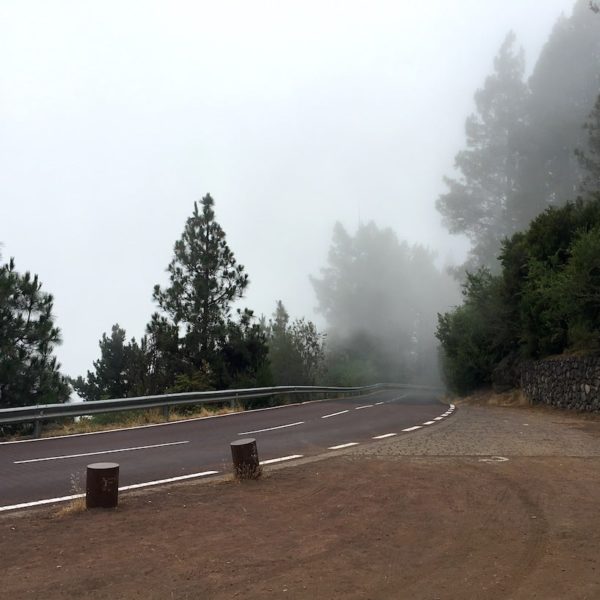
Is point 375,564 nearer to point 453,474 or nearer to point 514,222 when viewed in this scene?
point 453,474

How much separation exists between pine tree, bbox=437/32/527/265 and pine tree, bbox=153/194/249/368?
3241cm

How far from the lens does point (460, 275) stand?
188 ft

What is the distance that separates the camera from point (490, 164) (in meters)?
56.4

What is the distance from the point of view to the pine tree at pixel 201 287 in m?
29.1

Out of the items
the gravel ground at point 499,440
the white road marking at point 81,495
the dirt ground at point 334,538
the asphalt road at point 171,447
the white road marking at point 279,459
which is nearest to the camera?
the dirt ground at point 334,538

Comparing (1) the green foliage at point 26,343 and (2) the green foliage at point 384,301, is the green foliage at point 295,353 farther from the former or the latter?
(2) the green foliage at point 384,301

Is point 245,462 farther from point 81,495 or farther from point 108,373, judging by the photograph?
point 108,373

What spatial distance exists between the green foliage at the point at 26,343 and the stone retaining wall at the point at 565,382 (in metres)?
18.8

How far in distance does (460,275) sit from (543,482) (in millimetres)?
51613

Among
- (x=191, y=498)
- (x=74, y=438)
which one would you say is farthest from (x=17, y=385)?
(x=191, y=498)

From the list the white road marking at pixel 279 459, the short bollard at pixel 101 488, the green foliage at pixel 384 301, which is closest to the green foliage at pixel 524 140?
the green foliage at pixel 384 301

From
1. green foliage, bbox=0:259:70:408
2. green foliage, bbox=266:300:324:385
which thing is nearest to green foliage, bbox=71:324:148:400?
green foliage, bbox=266:300:324:385

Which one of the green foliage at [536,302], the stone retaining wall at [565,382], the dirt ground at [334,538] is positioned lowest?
the dirt ground at [334,538]

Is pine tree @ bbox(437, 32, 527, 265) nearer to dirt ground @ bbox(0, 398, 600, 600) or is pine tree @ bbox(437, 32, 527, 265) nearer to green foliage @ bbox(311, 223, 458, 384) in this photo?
green foliage @ bbox(311, 223, 458, 384)
